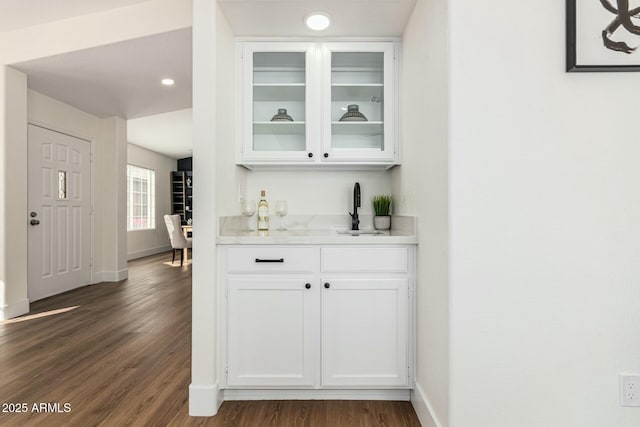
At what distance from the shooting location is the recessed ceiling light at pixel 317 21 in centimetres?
195

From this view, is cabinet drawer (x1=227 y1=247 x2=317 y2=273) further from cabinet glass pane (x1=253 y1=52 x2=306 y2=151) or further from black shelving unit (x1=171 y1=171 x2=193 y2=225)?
black shelving unit (x1=171 y1=171 x2=193 y2=225)

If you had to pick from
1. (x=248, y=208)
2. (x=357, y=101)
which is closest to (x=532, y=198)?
(x=357, y=101)

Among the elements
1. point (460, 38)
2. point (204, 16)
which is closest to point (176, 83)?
point (204, 16)

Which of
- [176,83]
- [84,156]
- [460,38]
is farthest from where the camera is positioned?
[84,156]

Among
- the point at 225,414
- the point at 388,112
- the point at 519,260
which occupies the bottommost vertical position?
the point at 225,414

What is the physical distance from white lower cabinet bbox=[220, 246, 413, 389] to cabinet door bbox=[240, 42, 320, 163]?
74cm

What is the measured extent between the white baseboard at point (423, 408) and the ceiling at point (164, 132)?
4.71 m

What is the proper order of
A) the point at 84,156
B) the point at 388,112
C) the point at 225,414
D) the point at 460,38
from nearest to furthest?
1. the point at 460,38
2. the point at 225,414
3. the point at 388,112
4. the point at 84,156

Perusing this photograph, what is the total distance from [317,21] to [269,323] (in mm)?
1691

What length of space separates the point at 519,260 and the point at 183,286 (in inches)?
169

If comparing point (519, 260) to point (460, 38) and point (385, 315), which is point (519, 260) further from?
point (460, 38)

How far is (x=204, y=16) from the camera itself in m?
1.81

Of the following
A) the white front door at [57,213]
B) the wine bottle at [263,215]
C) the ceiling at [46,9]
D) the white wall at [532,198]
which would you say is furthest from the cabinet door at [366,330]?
the white front door at [57,213]

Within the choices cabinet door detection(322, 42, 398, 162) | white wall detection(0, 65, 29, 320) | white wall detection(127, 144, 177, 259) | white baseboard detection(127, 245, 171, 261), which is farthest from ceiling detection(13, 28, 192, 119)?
white baseboard detection(127, 245, 171, 261)
